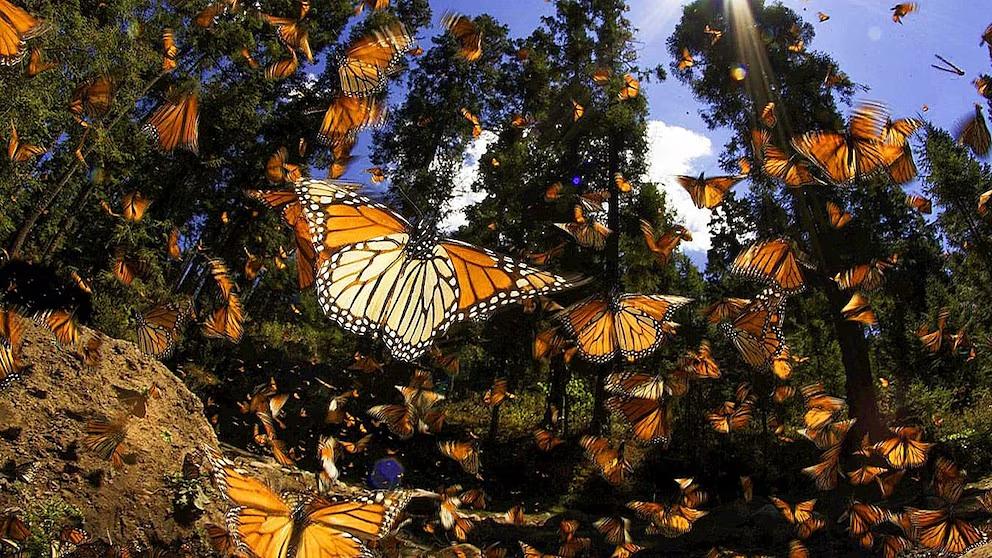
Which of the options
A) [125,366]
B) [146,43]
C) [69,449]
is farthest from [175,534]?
[146,43]

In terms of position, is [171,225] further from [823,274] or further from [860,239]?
[860,239]

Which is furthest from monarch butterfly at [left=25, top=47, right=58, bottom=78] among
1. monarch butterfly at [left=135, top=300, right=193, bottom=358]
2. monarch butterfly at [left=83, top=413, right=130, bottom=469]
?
monarch butterfly at [left=83, top=413, right=130, bottom=469]

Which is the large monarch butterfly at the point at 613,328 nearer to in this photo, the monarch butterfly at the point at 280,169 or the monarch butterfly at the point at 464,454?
the monarch butterfly at the point at 280,169

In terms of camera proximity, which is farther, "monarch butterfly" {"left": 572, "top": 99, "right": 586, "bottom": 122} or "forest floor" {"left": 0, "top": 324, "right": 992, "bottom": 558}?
"monarch butterfly" {"left": 572, "top": 99, "right": 586, "bottom": 122}

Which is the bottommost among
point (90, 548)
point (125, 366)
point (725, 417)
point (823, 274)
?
point (90, 548)

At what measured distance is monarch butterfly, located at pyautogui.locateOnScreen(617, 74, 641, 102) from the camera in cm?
1578

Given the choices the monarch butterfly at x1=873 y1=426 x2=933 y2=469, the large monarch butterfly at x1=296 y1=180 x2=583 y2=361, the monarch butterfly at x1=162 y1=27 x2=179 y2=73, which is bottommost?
the large monarch butterfly at x1=296 y1=180 x2=583 y2=361

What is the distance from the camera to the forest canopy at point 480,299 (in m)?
4.76

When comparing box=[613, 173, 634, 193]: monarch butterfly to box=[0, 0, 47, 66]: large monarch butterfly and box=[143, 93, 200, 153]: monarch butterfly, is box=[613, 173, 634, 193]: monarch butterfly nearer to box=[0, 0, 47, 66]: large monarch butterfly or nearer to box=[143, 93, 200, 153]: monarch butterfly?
box=[143, 93, 200, 153]: monarch butterfly

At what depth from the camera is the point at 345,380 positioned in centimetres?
1916

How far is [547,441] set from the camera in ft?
54.2

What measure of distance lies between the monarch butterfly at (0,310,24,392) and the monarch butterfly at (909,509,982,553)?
9219mm

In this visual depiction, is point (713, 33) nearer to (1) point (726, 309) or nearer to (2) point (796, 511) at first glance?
(1) point (726, 309)

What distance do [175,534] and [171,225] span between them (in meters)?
14.0
